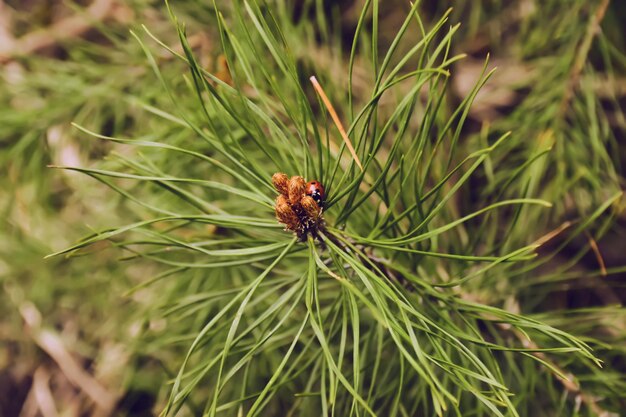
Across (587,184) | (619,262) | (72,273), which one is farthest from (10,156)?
(619,262)

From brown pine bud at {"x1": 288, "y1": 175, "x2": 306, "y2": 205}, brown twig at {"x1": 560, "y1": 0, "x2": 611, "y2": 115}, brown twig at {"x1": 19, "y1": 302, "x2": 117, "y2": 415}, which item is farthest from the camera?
brown twig at {"x1": 19, "y1": 302, "x2": 117, "y2": 415}

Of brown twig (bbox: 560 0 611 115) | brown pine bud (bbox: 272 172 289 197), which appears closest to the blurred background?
brown twig (bbox: 560 0 611 115)

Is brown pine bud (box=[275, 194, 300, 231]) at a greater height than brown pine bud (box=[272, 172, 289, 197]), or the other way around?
brown pine bud (box=[272, 172, 289, 197])

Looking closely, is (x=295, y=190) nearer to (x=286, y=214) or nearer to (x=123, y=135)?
(x=286, y=214)

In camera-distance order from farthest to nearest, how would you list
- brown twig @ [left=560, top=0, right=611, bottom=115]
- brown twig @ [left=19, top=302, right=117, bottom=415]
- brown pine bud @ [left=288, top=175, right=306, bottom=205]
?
1. brown twig @ [left=19, top=302, right=117, bottom=415]
2. brown twig @ [left=560, top=0, right=611, bottom=115]
3. brown pine bud @ [left=288, top=175, right=306, bottom=205]

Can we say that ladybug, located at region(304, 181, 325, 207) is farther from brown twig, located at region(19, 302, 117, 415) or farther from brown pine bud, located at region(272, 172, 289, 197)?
brown twig, located at region(19, 302, 117, 415)

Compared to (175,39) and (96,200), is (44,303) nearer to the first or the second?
(96,200)

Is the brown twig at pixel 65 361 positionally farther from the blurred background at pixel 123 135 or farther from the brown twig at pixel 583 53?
the brown twig at pixel 583 53

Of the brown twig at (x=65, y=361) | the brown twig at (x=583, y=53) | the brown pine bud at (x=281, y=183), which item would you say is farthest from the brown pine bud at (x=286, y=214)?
the brown twig at (x=65, y=361)
